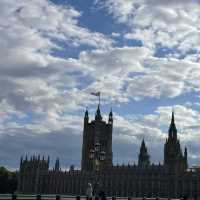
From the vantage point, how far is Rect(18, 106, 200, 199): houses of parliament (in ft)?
474

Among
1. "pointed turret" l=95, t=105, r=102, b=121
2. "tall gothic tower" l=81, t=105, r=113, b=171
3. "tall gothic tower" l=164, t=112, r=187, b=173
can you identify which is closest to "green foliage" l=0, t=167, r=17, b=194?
"tall gothic tower" l=81, t=105, r=113, b=171

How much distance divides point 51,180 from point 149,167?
162 feet

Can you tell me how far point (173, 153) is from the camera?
151 m

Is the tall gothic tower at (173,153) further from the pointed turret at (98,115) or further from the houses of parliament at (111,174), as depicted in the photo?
the pointed turret at (98,115)

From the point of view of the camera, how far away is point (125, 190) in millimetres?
156875

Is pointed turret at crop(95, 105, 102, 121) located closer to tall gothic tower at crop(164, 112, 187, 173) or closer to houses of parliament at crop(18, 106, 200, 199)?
houses of parliament at crop(18, 106, 200, 199)

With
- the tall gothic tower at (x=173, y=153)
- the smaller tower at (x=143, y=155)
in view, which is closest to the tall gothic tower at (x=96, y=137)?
the smaller tower at (x=143, y=155)

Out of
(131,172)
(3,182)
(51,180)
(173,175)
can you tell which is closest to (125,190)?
(131,172)

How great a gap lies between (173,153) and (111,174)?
2571 centimetres

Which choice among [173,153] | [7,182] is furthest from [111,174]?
[7,182]

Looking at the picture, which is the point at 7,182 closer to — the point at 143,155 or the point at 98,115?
the point at 98,115

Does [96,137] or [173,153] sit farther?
[96,137]

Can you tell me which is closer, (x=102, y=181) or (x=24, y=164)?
(x=102, y=181)

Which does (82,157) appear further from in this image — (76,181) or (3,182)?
(3,182)
